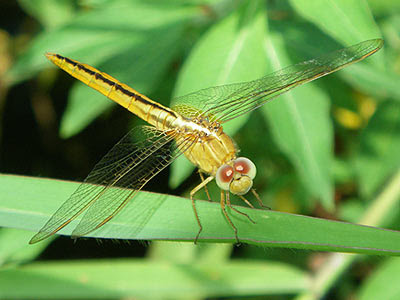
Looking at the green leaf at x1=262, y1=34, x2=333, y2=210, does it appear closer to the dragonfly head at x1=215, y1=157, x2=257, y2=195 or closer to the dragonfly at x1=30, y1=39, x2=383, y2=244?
the dragonfly at x1=30, y1=39, x2=383, y2=244

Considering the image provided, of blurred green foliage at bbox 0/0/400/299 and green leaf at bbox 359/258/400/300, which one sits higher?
blurred green foliage at bbox 0/0/400/299

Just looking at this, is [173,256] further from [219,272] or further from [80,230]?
[80,230]

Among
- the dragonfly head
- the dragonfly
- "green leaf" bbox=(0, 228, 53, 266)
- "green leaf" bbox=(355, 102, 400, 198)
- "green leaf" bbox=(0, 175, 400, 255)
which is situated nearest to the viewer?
"green leaf" bbox=(0, 175, 400, 255)

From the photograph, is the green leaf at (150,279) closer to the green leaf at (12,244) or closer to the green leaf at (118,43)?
the green leaf at (12,244)

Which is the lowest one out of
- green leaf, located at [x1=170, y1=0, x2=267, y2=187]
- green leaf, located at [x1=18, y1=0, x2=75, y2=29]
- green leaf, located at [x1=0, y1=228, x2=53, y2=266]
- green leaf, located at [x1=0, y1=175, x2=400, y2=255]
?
green leaf, located at [x1=0, y1=228, x2=53, y2=266]

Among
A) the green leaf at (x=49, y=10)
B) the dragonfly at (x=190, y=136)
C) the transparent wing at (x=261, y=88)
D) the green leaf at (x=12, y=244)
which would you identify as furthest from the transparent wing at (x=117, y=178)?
the green leaf at (x=49, y=10)

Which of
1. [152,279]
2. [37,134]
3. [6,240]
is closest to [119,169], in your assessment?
[6,240]

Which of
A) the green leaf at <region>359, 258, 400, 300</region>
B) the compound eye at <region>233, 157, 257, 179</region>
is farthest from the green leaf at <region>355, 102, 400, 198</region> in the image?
the compound eye at <region>233, 157, 257, 179</region>

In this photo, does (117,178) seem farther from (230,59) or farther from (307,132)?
(307,132)
